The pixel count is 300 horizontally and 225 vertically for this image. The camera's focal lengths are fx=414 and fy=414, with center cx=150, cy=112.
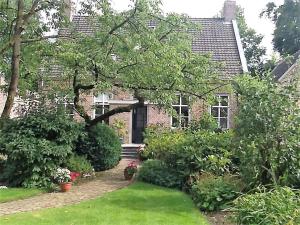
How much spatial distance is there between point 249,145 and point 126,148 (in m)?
16.3

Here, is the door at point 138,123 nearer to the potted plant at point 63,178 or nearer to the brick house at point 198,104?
the brick house at point 198,104

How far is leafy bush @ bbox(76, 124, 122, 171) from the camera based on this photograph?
1741 cm

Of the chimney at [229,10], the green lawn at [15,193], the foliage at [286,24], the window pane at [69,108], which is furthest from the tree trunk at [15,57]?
the foliage at [286,24]

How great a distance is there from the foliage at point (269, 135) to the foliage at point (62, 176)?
572cm

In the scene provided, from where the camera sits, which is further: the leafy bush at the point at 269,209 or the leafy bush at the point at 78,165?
the leafy bush at the point at 78,165

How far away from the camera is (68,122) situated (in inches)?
551

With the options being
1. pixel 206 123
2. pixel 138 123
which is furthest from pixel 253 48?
pixel 206 123

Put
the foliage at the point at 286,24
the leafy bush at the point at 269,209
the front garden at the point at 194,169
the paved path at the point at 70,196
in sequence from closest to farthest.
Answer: the leafy bush at the point at 269,209 < the front garden at the point at 194,169 < the paved path at the point at 70,196 < the foliage at the point at 286,24

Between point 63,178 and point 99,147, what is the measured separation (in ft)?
15.7

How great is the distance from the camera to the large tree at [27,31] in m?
15.7

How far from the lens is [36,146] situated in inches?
510

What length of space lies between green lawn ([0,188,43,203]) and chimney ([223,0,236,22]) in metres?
23.1

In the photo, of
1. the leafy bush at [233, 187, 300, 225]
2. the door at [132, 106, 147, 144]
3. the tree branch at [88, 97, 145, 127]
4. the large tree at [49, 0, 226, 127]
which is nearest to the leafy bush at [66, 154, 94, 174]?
the tree branch at [88, 97, 145, 127]

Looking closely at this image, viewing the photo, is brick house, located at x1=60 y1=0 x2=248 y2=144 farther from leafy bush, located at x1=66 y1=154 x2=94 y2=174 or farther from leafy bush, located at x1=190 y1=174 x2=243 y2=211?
leafy bush, located at x1=190 y1=174 x2=243 y2=211
